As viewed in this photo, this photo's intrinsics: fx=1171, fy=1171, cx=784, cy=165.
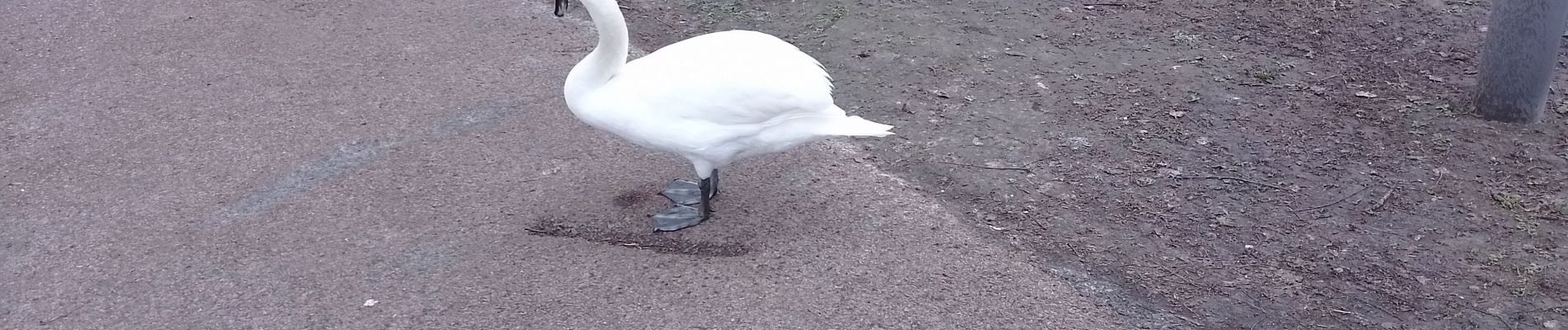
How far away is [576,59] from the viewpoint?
543 cm

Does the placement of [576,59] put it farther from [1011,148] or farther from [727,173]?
[1011,148]

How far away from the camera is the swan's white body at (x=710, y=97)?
3.48m

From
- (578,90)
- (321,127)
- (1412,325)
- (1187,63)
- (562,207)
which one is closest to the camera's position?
(1412,325)

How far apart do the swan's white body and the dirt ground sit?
816mm

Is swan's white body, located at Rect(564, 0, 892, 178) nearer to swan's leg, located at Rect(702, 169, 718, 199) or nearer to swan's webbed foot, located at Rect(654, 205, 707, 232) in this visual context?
swan's leg, located at Rect(702, 169, 718, 199)

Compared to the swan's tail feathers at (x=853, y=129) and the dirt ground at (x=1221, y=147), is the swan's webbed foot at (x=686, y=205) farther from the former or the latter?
the dirt ground at (x=1221, y=147)

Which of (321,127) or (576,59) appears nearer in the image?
(321,127)

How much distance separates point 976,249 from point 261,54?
3524mm

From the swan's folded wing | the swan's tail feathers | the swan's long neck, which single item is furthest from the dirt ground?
the swan's long neck

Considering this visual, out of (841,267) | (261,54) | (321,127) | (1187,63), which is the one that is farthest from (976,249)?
(261,54)

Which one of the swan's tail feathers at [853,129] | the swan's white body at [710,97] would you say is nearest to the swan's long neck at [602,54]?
the swan's white body at [710,97]

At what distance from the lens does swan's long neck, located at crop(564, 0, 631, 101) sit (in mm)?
3582

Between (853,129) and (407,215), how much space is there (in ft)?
5.15

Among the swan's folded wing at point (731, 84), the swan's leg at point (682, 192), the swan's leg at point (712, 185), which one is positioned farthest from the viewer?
the swan's leg at point (682, 192)
